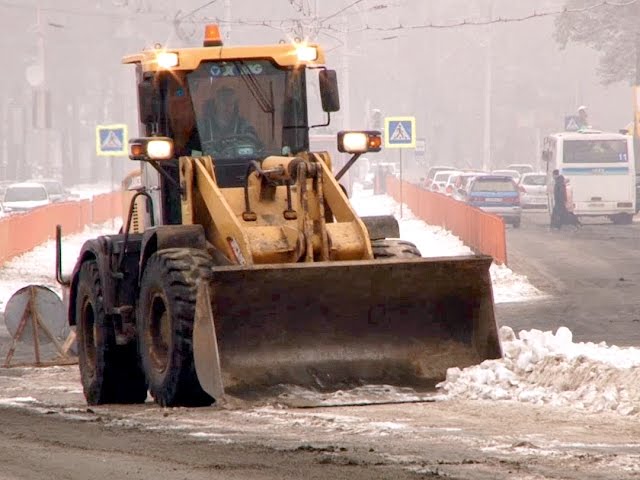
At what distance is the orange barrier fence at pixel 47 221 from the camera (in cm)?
3300

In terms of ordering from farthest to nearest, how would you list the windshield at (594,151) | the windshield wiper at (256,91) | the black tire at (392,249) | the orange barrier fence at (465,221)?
1. the windshield at (594,151)
2. the orange barrier fence at (465,221)
3. the windshield wiper at (256,91)
4. the black tire at (392,249)

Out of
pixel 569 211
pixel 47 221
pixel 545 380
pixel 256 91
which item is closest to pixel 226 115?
pixel 256 91

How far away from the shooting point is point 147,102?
42.7ft

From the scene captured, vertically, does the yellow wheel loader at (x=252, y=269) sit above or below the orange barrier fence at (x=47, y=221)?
above

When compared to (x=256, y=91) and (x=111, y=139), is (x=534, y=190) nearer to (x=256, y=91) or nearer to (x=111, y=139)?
(x=111, y=139)

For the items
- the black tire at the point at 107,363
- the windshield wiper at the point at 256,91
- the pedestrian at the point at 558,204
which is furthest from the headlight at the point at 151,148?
the pedestrian at the point at 558,204

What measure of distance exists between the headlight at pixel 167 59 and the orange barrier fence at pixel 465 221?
17.6m

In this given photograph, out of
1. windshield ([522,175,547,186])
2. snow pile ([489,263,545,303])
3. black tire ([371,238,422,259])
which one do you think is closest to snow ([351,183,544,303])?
snow pile ([489,263,545,303])

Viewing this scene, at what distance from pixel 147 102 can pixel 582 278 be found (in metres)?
17.9

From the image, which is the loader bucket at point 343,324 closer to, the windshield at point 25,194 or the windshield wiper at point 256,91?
the windshield wiper at point 256,91

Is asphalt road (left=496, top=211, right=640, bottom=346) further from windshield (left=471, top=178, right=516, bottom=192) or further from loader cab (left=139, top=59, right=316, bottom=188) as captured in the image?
loader cab (left=139, top=59, right=316, bottom=188)

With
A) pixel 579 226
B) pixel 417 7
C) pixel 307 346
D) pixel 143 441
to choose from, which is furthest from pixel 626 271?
pixel 417 7

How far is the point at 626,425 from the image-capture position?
34.0 ft

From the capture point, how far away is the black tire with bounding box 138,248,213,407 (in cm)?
1162
